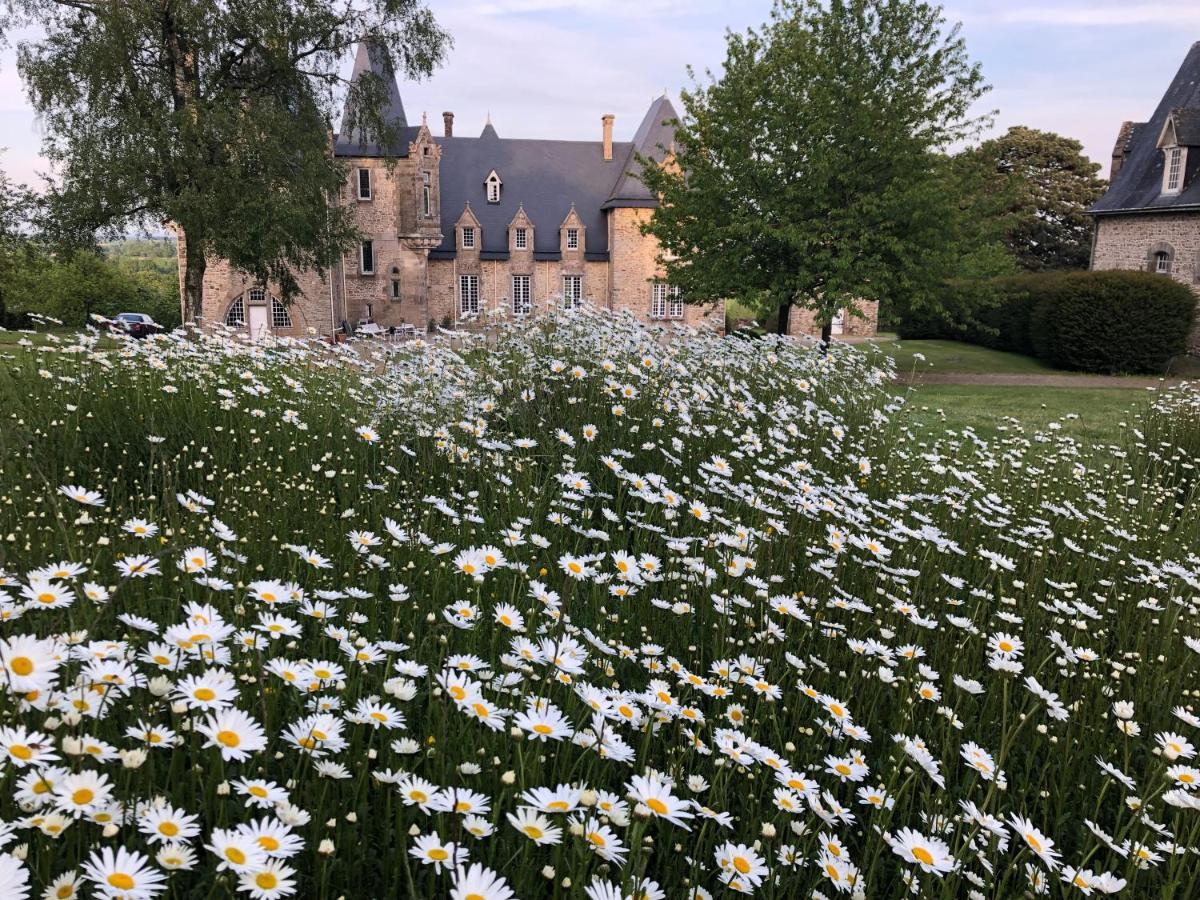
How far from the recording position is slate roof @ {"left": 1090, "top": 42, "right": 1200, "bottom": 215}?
96.4 feet

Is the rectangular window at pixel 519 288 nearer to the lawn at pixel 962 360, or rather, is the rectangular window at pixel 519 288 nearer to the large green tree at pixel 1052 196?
the lawn at pixel 962 360

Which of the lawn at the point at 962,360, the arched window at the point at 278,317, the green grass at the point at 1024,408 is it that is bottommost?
the green grass at the point at 1024,408

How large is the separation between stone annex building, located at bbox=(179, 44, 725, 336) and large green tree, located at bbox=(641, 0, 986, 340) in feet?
67.2

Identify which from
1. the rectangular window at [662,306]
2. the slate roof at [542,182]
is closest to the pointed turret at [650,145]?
the slate roof at [542,182]

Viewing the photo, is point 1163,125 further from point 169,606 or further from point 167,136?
point 169,606

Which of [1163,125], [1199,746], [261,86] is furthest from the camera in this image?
[1163,125]

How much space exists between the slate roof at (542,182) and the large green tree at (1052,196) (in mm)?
21462

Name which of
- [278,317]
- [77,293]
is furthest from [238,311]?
[77,293]

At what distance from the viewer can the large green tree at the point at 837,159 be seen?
17562mm

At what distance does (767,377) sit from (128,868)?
22.7ft

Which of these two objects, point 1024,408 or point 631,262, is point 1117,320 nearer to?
point 1024,408

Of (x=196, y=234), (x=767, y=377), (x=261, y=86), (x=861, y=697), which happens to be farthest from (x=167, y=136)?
(x=861, y=697)

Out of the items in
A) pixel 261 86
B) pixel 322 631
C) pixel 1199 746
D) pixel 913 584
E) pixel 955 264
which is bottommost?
pixel 1199 746

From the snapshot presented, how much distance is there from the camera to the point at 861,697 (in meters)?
2.84
